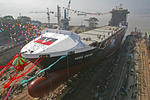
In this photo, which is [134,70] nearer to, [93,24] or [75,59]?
[75,59]

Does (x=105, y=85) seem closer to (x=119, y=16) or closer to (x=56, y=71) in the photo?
(x=56, y=71)

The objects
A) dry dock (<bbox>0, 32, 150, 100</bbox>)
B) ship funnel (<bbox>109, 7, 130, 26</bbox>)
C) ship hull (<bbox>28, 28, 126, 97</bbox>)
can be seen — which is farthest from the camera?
ship funnel (<bbox>109, 7, 130, 26</bbox>)

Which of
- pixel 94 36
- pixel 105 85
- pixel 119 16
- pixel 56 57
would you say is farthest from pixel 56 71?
pixel 119 16

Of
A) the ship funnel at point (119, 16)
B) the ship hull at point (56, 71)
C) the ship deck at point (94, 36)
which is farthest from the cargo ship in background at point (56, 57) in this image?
the ship funnel at point (119, 16)

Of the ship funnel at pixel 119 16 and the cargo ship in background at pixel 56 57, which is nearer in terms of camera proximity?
the cargo ship in background at pixel 56 57

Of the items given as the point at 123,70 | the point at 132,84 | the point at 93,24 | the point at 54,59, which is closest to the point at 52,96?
the point at 54,59

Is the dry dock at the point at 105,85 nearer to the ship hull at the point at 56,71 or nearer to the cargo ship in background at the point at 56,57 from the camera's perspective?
the ship hull at the point at 56,71

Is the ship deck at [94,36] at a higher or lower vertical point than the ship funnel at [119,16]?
lower

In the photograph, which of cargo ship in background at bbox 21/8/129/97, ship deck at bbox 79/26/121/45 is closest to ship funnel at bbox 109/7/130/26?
ship deck at bbox 79/26/121/45

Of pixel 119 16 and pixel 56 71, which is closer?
pixel 56 71

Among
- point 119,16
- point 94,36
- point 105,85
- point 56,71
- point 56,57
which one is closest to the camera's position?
point 56,57

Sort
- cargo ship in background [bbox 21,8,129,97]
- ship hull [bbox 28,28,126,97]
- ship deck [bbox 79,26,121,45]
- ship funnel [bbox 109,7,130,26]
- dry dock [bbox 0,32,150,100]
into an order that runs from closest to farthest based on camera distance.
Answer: ship hull [bbox 28,28,126,97] < cargo ship in background [bbox 21,8,129,97] < dry dock [bbox 0,32,150,100] < ship deck [bbox 79,26,121,45] < ship funnel [bbox 109,7,130,26]

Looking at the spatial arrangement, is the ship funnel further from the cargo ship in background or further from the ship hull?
the ship hull

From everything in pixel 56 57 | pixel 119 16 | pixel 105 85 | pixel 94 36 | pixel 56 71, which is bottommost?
pixel 105 85
